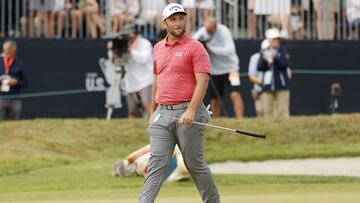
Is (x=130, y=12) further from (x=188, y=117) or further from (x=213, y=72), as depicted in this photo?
(x=188, y=117)

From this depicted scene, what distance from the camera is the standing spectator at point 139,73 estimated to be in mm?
22734

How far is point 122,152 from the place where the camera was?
70.1 feet

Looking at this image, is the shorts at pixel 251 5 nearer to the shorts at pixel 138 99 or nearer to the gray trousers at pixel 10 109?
the shorts at pixel 138 99

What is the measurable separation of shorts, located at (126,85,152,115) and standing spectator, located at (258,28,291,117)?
2120 millimetres

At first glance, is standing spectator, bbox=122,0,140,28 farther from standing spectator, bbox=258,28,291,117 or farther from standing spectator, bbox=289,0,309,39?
standing spectator, bbox=289,0,309,39

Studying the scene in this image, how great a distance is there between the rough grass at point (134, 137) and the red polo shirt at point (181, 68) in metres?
8.88

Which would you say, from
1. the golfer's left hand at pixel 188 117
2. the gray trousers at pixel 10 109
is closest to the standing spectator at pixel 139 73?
the gray trousers at pixel 10 109

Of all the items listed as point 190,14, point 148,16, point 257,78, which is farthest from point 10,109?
point 257,78

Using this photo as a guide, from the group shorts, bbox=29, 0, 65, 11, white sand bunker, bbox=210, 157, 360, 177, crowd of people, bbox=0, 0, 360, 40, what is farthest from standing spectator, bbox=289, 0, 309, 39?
white sand bunker, bbox=210, 157, 360, 177

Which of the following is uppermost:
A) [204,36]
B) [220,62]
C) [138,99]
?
[204,36]

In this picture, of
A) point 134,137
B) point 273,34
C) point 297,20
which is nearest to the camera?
point 134,137

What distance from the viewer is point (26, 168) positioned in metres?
19.5

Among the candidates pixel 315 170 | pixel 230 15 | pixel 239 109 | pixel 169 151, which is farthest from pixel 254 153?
pixel 169 151

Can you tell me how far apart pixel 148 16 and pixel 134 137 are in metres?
3.33
